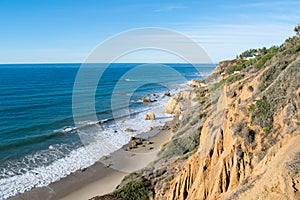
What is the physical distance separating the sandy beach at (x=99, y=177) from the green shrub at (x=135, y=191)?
13.4 ft

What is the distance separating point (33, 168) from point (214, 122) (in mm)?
17426

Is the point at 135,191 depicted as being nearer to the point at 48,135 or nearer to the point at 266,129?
the point at 266,129

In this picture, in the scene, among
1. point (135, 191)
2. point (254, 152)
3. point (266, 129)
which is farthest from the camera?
point (135, 191)

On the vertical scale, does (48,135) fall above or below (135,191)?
below

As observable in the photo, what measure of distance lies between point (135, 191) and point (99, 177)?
7.88 m

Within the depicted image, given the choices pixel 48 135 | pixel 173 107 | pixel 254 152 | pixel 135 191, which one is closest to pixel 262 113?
pixel 254 152

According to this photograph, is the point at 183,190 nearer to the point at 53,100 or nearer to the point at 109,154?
the point at 109,154

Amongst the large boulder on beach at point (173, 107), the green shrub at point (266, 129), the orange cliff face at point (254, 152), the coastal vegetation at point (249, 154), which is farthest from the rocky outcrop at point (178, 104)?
the green shrub at point (266, 129)

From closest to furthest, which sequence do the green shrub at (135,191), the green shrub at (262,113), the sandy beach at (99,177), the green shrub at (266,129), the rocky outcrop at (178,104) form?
the green shrub at (266,129)
the green shrub at (262,113)
the green shrub at (135,191)
the sandy beach at (99,177)
the rocky outcrop at (178,104)

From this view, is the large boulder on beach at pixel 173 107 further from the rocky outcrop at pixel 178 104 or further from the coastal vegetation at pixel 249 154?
the coastal vegetation at pixel 249 154

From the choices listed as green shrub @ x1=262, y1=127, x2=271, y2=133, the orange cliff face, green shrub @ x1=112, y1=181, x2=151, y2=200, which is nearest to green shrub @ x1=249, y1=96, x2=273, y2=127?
the orange cliff face

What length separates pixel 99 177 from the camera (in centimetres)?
2209

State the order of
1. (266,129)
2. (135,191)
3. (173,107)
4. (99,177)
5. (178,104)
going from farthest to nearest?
(178,104)
(173,107)
(99,177)
(135,191)
(266,129)

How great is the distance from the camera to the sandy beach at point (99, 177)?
63.5 feet
